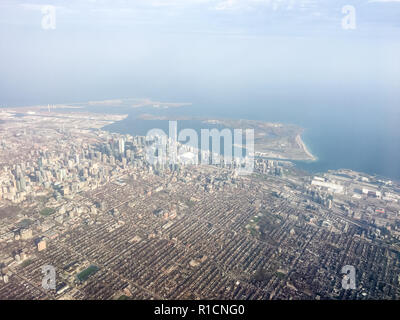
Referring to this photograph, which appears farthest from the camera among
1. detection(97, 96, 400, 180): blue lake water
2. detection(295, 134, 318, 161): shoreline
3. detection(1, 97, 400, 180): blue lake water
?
detection(295, 134, 318, 161): shoreline

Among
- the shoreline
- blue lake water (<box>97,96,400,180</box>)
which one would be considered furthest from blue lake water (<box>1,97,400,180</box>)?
the shoreline

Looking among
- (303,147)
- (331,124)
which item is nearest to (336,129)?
(331,124)

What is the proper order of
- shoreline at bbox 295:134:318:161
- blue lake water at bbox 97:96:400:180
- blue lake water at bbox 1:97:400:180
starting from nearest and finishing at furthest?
blue lake water at bbox 97:96:400:180 → blue lake water at bbox 1:97:400:180 → shoreline at bbox 295:134:318:161

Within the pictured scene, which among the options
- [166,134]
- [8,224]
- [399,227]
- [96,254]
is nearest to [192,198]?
[96,254]

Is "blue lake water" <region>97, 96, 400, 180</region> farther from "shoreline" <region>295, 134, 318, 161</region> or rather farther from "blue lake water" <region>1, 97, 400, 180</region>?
"shoreline" <region>295, 134, 318, 161</region>

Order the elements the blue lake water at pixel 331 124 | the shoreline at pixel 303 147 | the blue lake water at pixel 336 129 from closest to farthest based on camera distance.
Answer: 1. the blue lake water at pixel 336 129
2. the blue lake water at pixel 331 124
3. the shoreline at pixel 303 147

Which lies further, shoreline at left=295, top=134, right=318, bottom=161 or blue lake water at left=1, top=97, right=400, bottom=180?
shoreline at left=295, top=134, right=318, bottom=161

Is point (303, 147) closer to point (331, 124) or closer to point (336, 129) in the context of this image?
point (336, 129)

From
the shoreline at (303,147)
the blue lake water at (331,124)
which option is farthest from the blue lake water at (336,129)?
the shoreline at (303,147)

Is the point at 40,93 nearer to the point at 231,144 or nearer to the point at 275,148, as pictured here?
the point at 231,144

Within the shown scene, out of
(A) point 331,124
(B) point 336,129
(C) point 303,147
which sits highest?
(A) point 331,124

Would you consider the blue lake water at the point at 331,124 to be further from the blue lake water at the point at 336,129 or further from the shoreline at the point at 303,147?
the shoreline at the point at 303,147

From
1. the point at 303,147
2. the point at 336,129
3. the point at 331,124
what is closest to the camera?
the point at 303,147
